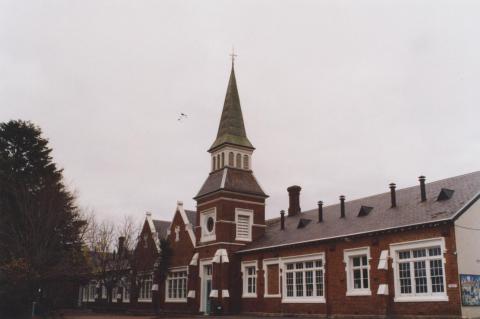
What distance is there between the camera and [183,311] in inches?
1492

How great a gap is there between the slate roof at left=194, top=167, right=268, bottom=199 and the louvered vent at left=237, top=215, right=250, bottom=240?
1932 millimetres

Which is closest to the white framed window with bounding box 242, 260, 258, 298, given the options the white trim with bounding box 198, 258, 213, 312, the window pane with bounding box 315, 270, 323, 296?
the white trim with bounding box 198, 258, 213, 312

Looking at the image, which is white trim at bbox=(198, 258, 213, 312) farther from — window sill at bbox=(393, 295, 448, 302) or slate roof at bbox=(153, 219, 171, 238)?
window sill at bbox=(393, 295, 448, 302)

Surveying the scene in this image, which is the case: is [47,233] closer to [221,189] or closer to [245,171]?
[221,189]

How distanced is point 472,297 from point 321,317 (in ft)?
28.4

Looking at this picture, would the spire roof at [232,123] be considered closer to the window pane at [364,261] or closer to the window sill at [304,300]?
the window sill at [304,300]

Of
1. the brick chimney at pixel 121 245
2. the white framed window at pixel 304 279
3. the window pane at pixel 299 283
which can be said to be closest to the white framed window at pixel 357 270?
the white framed window at pixel 304 279

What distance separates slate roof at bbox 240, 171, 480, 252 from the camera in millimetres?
23327

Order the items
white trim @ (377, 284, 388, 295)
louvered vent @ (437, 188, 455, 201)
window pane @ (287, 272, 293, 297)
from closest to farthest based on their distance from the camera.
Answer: white trim @ (377, 284, 388, 295) < louvered vent @ (437, 188, 455, 201) < window pane @ (287, 272, 293, 297)

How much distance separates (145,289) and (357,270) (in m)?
24.4

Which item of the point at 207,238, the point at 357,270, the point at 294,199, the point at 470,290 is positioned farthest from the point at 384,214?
the point at 207,238

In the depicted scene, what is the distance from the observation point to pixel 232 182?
121ft

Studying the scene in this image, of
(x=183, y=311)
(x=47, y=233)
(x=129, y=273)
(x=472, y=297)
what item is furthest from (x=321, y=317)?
(x=129, y=273)

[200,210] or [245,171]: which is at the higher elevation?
[245,171]
